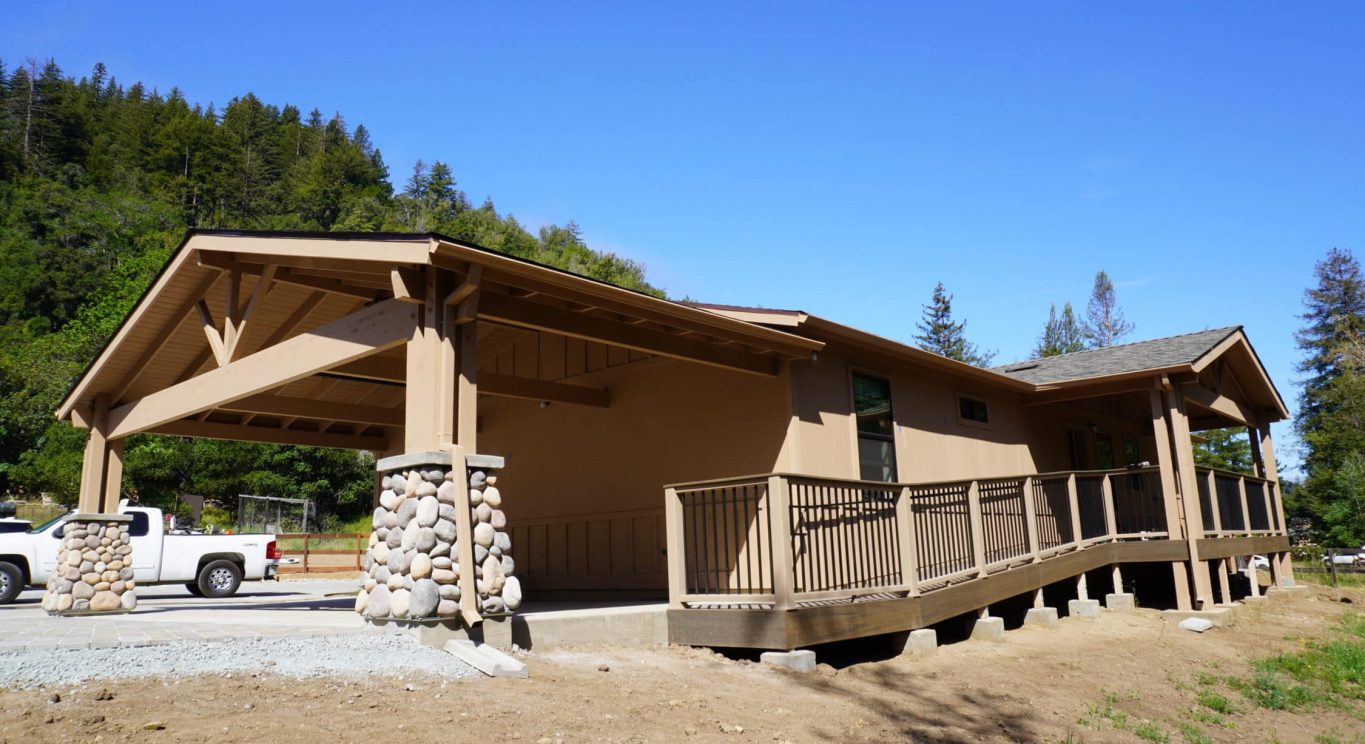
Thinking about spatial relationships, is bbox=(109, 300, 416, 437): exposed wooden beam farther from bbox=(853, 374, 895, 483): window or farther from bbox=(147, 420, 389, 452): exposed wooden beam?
bbox=(853, 374, 895, 483): window

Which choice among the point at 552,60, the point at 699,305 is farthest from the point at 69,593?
the point at 552,60

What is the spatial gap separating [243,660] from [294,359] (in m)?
3.47

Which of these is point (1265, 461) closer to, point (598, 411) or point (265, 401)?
point (598, 411)

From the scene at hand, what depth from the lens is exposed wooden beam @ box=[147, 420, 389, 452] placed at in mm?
12570

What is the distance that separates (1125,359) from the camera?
14297 millimetres

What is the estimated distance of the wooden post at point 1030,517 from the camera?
1070 cm

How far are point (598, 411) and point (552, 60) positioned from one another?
688 centimetres

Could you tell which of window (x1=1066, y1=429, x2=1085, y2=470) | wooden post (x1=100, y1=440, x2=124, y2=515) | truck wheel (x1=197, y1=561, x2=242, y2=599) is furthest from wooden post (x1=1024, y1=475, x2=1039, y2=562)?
truck wheel (x1=197, y1=561, x2=242, y2=599)

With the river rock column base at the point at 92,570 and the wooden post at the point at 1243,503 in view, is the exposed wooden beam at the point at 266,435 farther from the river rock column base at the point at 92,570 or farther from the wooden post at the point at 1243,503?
the wooden post at the point at 1243,503

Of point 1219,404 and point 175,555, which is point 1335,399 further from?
point 175,555

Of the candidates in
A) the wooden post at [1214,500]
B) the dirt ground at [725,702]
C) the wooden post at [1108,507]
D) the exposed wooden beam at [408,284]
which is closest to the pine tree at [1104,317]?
the wooden post at [1214,500]

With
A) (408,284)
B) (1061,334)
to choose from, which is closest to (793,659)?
(408,284)

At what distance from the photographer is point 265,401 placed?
38.3 ft

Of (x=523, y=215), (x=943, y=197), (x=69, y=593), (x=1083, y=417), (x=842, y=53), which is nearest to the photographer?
(x=69, y=593)
